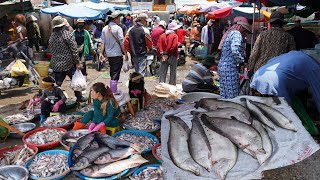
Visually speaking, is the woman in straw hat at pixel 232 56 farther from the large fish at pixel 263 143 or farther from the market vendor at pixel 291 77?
the large fish at pixel 263 143

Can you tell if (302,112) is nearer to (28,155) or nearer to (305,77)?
(305,77)

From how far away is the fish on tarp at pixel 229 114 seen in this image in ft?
11.4

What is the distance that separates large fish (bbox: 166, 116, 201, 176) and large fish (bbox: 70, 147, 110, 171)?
1165 mm

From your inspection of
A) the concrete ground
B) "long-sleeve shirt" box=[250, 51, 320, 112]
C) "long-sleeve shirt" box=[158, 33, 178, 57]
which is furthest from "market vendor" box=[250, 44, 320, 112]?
"long-sleeve shirt" box=[158, 33, 178, 57]

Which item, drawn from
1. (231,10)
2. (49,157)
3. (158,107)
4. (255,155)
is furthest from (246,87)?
(231,10)

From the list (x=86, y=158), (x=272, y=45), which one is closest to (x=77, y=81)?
(x=86, y=158)

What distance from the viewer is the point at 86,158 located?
156 inches

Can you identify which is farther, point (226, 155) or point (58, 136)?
point (58, 136)

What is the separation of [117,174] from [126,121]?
193 centimetres

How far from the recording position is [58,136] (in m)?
5.08

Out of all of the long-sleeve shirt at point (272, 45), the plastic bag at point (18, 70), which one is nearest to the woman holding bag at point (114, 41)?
the plastic bag at point (18, 70)

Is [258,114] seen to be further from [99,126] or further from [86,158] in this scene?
[99,126]

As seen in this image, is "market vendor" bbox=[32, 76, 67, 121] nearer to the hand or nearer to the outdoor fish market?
the outdoor fish market

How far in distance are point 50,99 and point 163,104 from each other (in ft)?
7.83
